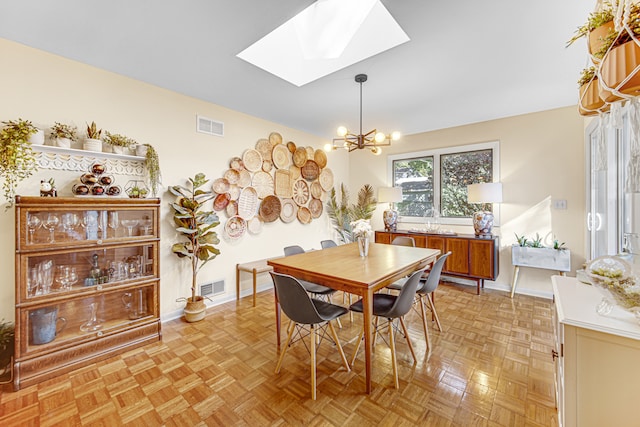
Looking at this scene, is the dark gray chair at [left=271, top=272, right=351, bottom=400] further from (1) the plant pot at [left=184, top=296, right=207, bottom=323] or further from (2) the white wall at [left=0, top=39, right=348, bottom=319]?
(2) the white wall at [left=0, top=39, right=348, bottom=319]

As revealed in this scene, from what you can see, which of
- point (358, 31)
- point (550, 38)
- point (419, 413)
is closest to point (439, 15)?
point (358, 31)

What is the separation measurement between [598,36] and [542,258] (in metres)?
3.29

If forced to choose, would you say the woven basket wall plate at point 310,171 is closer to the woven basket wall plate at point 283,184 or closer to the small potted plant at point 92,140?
the woven basket wall plate at point 283,184

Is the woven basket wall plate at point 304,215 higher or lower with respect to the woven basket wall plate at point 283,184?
lower

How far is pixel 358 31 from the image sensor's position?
2328 mm

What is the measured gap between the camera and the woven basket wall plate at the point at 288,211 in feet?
14.5

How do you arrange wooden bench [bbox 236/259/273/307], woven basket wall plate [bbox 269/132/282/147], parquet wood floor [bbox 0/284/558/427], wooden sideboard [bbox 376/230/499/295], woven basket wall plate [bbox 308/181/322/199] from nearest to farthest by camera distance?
parquet wood floor [bbox 0/284/558/427] → wooden bench [bbox 236/259/273/307] → wooden sideboard [bbox 376/230/499/295] → woven basket wall plate [bbox 269/132/282/147] → woven basket wall plate [bbox 308/181/322/199]

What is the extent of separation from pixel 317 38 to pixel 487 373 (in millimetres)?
3314

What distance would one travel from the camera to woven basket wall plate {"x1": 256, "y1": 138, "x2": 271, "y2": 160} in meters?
4.03

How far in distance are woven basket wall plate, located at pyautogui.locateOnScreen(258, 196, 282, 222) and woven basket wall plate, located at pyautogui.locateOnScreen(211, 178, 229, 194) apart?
624mm

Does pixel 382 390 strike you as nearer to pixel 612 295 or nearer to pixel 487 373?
pixel 487 373

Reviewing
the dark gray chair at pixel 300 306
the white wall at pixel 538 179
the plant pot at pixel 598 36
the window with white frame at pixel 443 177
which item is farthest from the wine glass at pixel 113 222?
the white wall at pixel 538 179

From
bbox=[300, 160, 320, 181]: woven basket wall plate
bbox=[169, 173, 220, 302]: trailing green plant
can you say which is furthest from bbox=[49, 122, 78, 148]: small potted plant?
bbox=[300, 160, 320, 181]: woven basket wall plate

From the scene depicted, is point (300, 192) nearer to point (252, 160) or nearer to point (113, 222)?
point (252, 160)
